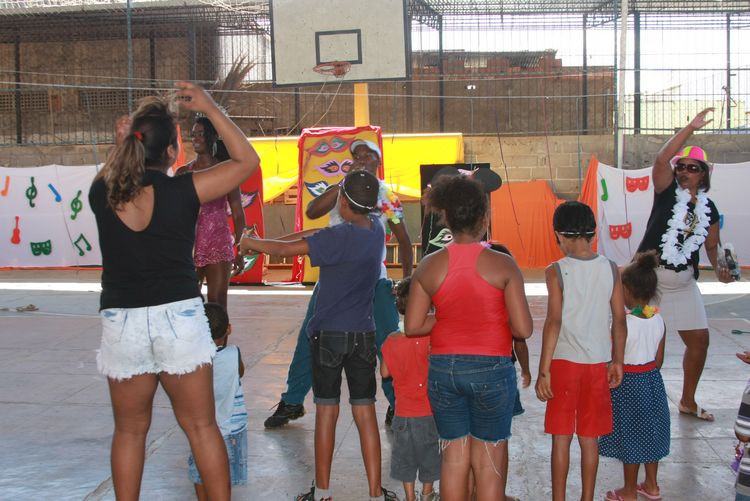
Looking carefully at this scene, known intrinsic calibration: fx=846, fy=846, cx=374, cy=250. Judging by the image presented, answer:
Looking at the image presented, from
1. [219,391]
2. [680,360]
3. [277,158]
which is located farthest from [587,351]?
[277,158]

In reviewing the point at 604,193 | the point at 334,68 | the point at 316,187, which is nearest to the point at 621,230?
the point at 604,193

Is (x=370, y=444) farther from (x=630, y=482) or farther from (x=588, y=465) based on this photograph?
(x=630, y=482)

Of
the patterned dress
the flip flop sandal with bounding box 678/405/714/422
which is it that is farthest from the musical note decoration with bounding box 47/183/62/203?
the flip flop sandal with bounding box 678/405/714/422

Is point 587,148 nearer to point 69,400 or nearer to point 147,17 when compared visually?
point 147,17

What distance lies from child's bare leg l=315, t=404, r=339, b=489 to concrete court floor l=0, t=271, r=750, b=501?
0.27m

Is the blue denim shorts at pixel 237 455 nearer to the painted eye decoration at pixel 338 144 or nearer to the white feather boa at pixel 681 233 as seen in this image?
the white feather boa at pixel 681 233

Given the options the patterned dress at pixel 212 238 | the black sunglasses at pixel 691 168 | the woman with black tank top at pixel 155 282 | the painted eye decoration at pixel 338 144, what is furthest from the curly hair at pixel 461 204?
the painted eye decoration at pixel 338 144

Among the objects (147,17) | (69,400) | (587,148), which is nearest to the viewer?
(69,400)

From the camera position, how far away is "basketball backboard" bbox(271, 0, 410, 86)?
42.7ft

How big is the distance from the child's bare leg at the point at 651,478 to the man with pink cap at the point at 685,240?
1.38 metres

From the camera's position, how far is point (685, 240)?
5180 mm

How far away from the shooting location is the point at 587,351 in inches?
149

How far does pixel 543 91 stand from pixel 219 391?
14508 mm

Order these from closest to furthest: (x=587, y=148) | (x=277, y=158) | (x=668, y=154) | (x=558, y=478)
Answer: (x=558, y=478) < (x=668, y=154) < (x=277, y=158) < (x=587, y=148)
